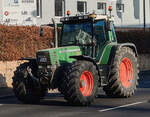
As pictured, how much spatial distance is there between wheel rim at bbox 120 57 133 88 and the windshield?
157 centimetres

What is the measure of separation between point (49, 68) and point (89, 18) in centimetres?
220

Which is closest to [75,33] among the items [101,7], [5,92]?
[5,92]

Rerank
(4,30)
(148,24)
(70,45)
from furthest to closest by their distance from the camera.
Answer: (148,24), (4,30), (70,45)

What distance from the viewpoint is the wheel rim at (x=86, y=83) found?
1419cm

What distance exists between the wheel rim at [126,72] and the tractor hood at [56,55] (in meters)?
1.94

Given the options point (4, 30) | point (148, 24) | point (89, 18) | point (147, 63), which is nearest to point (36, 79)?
point (89, 18)

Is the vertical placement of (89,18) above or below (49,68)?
above

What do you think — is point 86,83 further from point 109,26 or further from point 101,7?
point 101,7

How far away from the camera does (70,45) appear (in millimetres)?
15766

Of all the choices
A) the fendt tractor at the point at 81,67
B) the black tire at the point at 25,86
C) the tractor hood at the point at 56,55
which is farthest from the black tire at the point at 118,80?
the black tire at the point at 25,86

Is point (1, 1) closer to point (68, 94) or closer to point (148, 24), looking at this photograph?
point (68, 94)

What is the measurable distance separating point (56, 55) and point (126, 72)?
2861 millimetres

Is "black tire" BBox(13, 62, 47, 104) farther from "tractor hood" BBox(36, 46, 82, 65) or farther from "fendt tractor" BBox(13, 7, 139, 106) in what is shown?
"tractor hood" BBox(36, 46, 82, 65)

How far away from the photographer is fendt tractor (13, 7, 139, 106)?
13.9 metres
